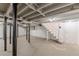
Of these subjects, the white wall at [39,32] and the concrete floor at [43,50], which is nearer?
the concrete floor at [43,50]

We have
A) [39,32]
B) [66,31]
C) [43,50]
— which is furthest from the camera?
[39,32]

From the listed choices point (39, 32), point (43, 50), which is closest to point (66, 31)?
point (43, 50)

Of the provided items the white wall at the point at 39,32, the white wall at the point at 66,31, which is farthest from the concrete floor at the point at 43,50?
the white wall at the point at 39,32

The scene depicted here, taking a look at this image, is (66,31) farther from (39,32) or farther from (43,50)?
(39,32)

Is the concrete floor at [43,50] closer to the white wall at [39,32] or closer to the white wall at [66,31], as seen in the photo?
the white wall at [66,31]

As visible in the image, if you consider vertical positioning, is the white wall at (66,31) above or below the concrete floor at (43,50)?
→ above

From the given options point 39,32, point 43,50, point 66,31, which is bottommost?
point 43,50

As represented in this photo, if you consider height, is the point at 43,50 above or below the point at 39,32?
below

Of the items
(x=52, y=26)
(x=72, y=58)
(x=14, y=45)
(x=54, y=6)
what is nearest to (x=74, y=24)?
(x=52, y=26)

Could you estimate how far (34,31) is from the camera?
448 inches

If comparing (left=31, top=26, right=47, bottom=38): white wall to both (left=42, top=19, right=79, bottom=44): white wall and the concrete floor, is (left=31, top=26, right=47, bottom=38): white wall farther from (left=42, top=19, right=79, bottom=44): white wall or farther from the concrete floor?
the concrete floor

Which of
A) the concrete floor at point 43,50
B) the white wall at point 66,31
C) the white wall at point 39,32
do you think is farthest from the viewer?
the white wall at point 39,32

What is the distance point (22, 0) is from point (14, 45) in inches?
68.9

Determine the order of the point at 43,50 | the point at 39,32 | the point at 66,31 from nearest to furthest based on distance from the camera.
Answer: the point at 43,50 → the point at 66,31 → the point at 39,32
